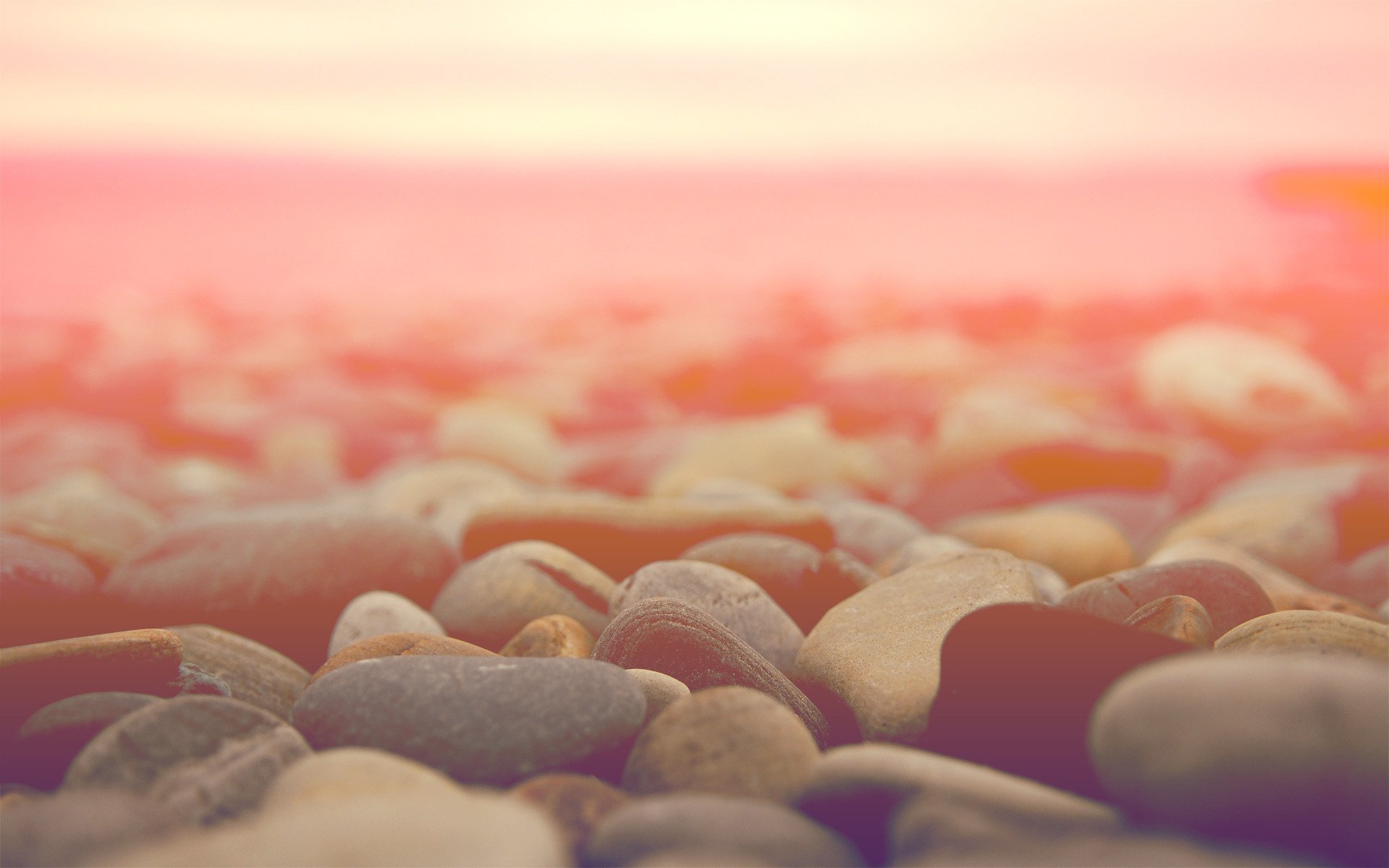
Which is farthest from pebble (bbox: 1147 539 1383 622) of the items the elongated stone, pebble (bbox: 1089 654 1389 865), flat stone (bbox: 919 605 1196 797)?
pebble (bbox: 1089 654 1389 865)

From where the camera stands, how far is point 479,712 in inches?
88.8

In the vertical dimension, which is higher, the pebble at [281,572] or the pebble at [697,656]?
the pebble at [697,656]

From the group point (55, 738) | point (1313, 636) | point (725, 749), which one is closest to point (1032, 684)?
point (725, 749)

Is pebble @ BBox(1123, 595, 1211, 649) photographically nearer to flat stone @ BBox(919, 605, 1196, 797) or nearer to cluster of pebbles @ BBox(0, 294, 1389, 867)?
cluster of pebbles @ BBox(0, 294, 1389, 867)

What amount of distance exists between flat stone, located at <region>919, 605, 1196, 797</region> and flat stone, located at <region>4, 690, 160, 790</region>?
1.83m

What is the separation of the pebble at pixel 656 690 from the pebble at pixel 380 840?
67cm

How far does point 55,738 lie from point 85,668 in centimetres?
35

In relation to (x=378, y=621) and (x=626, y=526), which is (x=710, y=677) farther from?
(x=626, y=526)

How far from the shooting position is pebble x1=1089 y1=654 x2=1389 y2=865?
1.71 meters

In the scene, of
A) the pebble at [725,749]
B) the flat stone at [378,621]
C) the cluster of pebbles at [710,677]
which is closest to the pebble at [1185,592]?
the cluster of pebbles at [710,677]

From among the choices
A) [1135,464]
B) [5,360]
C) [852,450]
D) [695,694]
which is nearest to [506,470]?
[852,450]

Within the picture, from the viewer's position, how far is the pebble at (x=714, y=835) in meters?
1.85

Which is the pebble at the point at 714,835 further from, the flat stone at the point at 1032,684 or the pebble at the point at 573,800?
the flat stone at the point at 1032,684

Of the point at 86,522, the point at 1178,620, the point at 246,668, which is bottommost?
the point at 86,522
